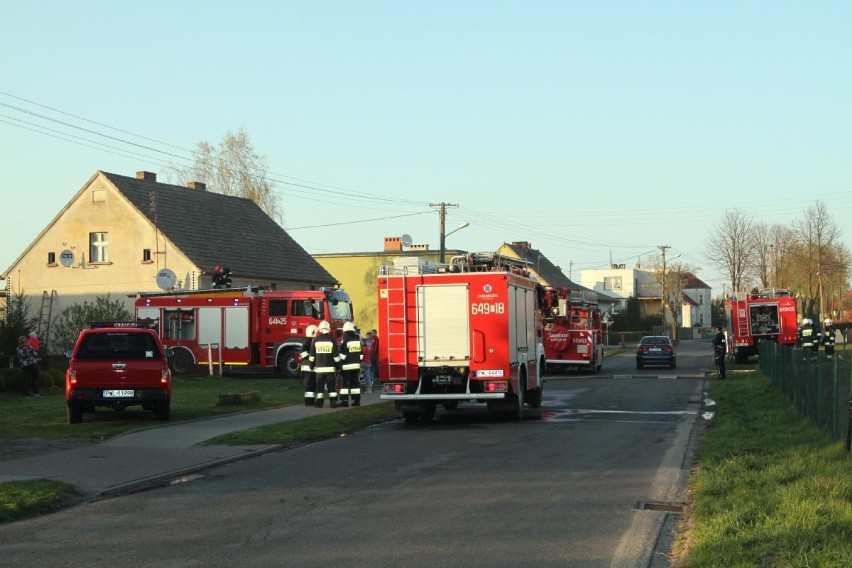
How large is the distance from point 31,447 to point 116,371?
349cm

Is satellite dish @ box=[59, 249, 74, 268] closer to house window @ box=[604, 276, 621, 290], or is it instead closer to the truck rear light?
the truck rear light

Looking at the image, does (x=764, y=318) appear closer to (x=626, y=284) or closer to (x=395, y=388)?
(x=395, y=388)

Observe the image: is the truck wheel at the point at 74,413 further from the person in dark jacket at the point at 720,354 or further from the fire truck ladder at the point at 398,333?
the person in dark jacket at the point at 720,354

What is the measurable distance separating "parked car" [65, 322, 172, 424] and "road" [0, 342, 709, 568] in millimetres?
3982

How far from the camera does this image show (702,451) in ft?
47.5

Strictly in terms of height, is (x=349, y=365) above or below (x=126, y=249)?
below

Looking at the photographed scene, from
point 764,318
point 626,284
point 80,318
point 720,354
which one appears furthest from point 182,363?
point 626,284

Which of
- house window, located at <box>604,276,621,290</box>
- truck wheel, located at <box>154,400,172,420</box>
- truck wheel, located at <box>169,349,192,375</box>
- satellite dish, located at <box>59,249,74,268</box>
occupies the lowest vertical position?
truck wheel, located at <box>154,400,172,420</box>

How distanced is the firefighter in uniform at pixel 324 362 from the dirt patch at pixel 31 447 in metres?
7.08

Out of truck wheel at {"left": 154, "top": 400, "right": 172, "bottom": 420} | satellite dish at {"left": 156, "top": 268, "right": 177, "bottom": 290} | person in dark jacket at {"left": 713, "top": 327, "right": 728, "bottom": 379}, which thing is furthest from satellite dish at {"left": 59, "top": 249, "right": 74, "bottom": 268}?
truck wheel at {"left": 154, "top": 400, "right": 172, "bottom": 420}

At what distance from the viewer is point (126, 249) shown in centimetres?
4734

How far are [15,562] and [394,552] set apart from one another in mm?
2841

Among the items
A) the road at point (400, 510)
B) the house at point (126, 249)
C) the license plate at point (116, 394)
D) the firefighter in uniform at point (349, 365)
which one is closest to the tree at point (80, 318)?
the house at point (126, 249)

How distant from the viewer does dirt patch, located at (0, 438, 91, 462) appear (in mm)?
14117
